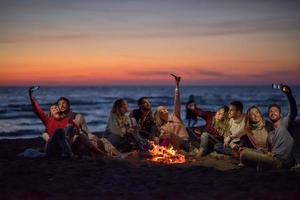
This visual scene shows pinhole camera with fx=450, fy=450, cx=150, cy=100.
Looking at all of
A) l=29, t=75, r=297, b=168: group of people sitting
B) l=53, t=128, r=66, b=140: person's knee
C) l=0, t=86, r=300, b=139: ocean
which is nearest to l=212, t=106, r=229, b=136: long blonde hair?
l=29, t=75, r=297, b=168: group of people sitting

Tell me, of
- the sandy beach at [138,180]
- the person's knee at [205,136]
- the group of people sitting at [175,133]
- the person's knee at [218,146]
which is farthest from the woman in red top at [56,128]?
the person's knee at [218,146]

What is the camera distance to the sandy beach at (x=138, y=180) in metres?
7.15

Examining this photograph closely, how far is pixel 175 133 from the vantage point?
11562 mm

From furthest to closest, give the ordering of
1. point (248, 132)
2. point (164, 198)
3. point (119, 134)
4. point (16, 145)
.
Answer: point (16, 145) → point (119, 134) → point (248, 132) → point (164, 198)

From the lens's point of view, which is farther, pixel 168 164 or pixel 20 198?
pixel 168 164

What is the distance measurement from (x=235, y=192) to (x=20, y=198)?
11.1 ft

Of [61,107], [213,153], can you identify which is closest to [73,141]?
[61,107]

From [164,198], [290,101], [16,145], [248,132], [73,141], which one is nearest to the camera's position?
[164,198]

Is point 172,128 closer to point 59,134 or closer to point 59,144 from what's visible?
point 59,144

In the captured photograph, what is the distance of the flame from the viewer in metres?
10.3

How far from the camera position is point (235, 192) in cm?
722

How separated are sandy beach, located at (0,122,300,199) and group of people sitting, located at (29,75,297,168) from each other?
36 centimetres

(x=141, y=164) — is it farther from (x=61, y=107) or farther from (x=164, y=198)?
(x=164, y=198)

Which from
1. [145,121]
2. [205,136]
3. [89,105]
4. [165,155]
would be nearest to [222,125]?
[205,136]
